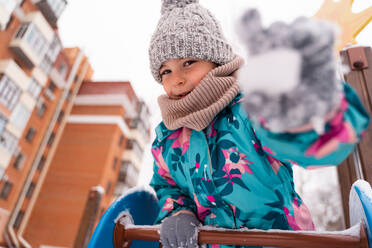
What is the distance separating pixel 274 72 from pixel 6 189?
8.29m

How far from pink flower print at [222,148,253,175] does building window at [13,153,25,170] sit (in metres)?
8.06

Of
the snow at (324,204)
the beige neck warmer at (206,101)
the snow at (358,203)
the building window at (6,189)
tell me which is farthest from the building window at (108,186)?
the snow at (358,203)

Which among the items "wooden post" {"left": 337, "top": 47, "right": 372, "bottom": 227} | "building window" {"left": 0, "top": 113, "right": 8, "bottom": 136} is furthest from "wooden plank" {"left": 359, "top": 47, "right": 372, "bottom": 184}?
"building window" {"left": 0, "top": 113, "right": 8, "bottom": 136}

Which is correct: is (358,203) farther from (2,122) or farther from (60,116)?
(60,116)

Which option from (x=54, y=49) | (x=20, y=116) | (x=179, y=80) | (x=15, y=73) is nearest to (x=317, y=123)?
(x=179, y=80)

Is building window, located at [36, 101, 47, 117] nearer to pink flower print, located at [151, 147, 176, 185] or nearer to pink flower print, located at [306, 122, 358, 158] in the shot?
pink flower print, located at [151, 147, 176, 185]

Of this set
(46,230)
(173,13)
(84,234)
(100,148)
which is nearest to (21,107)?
(100,148)

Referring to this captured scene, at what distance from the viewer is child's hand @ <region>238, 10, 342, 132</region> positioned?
Answer: 22cm

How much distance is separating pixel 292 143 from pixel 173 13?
0.70 m

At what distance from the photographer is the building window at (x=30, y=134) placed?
774 centimetres

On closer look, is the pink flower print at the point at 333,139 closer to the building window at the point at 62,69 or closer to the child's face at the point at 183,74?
the child's face at the point at 183,74

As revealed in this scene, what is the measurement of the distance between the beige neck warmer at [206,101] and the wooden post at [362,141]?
624 millimetres

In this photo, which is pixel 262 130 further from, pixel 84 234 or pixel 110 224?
pixel 84 234

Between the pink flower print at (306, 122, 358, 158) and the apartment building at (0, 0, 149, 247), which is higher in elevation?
the apartment building at (0, 0, 149, 247)
